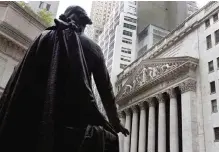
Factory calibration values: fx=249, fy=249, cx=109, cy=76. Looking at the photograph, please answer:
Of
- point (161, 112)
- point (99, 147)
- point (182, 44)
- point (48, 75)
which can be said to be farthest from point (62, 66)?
point (182, 44)

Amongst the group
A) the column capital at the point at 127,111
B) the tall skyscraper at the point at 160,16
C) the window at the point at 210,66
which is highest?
the tall skyscraper at the point at 160,16

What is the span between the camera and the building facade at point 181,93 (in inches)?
1012

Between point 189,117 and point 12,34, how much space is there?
63.6 feet

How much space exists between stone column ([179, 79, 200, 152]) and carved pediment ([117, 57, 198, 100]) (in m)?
2.43

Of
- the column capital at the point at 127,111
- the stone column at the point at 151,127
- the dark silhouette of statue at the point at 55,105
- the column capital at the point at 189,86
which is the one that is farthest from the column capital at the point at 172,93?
the dark silhouette of statue at the point at 55,105

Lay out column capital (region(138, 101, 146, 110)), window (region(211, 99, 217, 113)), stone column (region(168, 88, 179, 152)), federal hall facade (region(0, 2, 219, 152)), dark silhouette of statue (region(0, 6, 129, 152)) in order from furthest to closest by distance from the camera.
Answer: column capital (region(138, 101, 146, 110)) < stone column (region(168, 88, 179, 152)) < window (region(211, 99, 217, 113)) < federal hall facade (region(0, 2, 219, 152)) < dark silhouette of statue (region(0, 6, 129, 152))

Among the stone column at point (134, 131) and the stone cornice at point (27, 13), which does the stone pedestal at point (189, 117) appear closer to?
the stone column at point (134, 131)

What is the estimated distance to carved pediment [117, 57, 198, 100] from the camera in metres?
29.1

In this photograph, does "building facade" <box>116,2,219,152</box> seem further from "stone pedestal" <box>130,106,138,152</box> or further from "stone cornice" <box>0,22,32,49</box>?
"stone cornice" <box>0,22,32,49</box>

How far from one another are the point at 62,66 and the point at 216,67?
25759mm

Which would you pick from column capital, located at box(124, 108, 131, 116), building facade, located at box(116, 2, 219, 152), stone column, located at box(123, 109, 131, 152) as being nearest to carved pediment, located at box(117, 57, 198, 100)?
building facade, located at box(116, 2, 219, 152)

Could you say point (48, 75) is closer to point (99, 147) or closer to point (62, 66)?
point (62, 66)

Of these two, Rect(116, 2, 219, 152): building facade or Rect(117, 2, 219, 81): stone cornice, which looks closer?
Rect(116, 2, 219, 152): building facade

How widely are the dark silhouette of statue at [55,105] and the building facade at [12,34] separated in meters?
13.8
